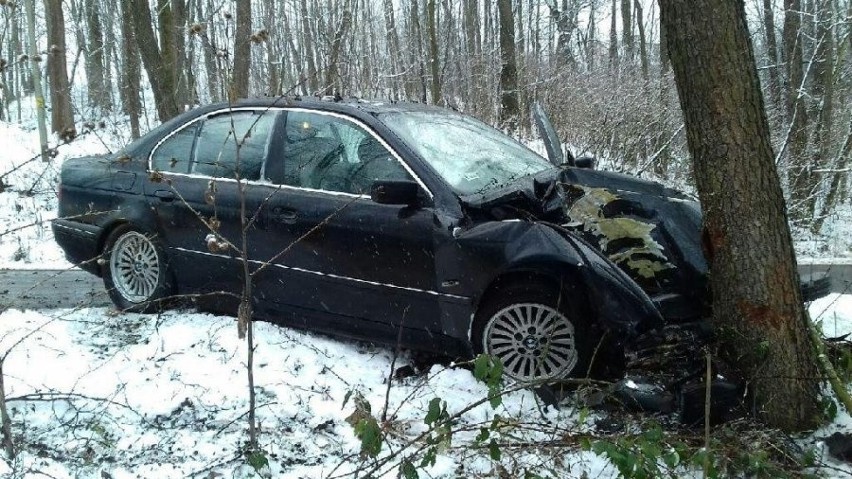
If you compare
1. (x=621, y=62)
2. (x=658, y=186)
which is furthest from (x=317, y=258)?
(x=621, y=62)

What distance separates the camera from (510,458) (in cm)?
317

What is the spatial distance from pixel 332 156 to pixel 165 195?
138 cm

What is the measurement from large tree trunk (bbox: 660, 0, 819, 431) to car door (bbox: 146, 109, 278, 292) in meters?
2.77

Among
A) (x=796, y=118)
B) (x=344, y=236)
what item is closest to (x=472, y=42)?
(x=796, y=118)

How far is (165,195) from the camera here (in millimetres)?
5133

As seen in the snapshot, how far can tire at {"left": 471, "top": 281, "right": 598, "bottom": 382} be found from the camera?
3842mm

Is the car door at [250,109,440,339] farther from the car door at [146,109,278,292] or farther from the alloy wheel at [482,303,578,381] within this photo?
the alloy wheel at [482,303,578,381]

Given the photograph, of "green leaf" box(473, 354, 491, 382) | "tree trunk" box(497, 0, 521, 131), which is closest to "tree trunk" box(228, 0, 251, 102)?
"tree trunk" box(497, 0, 521, 131)

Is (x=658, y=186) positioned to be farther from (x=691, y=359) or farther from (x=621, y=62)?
(x=621, y=62)

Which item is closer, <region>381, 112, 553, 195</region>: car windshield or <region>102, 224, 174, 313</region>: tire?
<region>381, 112, 553, 195</region>: car windshield

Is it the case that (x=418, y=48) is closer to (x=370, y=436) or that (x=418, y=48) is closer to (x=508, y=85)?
(x=508, y=85)

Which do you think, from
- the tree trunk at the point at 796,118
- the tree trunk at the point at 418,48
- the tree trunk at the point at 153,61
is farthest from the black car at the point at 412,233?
the tree trunk at the point at 418,48

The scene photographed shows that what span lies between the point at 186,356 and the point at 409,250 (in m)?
1.54

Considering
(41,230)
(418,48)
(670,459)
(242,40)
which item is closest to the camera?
(670,459)
